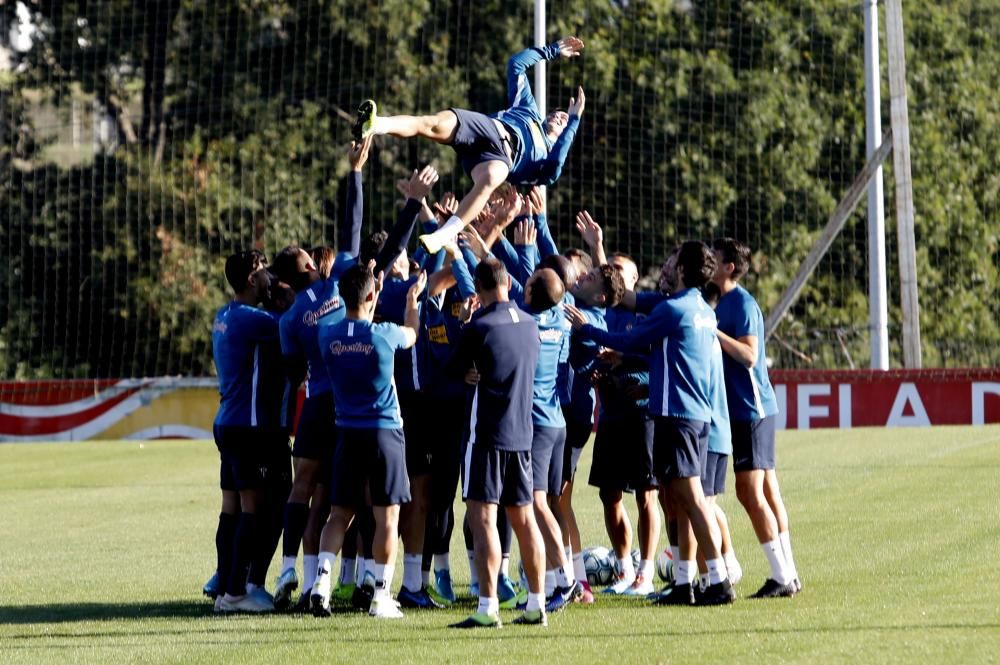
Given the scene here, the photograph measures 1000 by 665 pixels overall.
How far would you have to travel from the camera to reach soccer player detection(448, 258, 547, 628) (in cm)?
888

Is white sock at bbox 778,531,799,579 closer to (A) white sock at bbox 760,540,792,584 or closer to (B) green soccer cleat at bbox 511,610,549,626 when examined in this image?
(A) white sock at bbox 760,540,792,584

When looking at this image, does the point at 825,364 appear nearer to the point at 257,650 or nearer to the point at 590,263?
the point at 590,263

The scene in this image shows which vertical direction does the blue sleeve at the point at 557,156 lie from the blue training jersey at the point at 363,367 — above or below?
above

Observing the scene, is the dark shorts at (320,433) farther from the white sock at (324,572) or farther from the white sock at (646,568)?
the white sock at (646,568)

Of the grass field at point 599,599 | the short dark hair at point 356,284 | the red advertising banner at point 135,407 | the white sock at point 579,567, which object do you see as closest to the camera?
the grass field at point 599,599

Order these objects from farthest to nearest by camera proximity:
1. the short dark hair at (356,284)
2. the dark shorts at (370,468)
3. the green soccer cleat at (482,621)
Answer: the dark shorts at (370,468) → the short dark hair at (356,284) → the green soccer cleat at (482,621)

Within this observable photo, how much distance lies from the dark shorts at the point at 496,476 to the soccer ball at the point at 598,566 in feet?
6.67

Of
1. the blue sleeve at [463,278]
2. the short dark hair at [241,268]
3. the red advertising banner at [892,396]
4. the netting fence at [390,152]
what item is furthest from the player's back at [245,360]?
the netting fence at [390,152]

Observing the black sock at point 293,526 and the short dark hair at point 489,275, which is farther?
the black sock at point 293,526

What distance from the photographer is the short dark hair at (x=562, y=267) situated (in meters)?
9.68

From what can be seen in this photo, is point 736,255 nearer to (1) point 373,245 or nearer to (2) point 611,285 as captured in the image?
(2) point 611,285

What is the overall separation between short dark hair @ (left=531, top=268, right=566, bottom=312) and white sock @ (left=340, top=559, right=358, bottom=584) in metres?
2.42

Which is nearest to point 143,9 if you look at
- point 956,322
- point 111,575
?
point 956,322

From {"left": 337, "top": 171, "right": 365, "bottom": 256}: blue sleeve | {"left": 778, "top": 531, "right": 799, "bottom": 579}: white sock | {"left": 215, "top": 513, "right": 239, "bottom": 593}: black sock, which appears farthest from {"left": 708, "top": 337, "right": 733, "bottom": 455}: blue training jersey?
{"left": 215, "top": 513, "right": 239, "bottom": 593}: black sock
